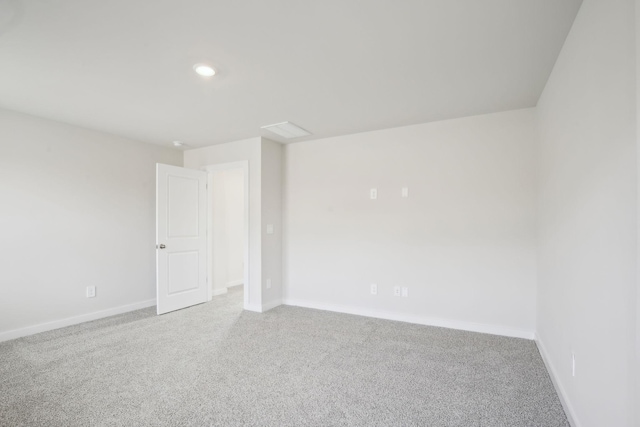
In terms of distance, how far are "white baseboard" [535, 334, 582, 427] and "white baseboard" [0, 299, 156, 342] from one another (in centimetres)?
454

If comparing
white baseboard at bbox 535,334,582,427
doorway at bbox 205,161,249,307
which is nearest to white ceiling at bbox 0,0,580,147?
doorway at bbox 205,161,249,307

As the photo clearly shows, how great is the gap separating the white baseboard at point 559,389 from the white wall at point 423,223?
544 millimetres

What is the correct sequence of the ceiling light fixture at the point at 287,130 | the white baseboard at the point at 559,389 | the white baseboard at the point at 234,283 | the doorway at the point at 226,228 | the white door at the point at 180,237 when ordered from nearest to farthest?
the white baseboard at the point at 559,389
the ceiling light fixture at the point at 287,130
the white door at the point at 180,237
the doorway at the point at 226,228
the white baseboard at the point at 234,283

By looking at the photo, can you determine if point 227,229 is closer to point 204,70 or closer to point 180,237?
point 180,237

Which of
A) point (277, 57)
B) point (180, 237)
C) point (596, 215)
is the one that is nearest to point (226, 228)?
point (180, 237)

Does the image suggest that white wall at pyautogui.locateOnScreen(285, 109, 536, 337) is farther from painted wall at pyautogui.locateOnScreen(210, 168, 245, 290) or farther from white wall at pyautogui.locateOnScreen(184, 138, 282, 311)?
painted wall at pyautogui.locateOnScreen(210, 168, 245, 290)

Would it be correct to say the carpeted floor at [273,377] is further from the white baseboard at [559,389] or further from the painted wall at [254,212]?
the painted wall at [254,212]

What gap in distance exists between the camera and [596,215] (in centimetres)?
147

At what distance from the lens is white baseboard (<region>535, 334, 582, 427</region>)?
5.87 feet

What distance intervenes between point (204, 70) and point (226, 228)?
3.46 meters

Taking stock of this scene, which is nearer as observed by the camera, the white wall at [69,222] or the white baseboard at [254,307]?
the white wall at [69,222]

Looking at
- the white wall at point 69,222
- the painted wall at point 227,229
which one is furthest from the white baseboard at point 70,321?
the painted wall at point 227,229

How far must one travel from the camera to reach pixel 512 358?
106 inches

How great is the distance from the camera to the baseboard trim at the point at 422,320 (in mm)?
3226
